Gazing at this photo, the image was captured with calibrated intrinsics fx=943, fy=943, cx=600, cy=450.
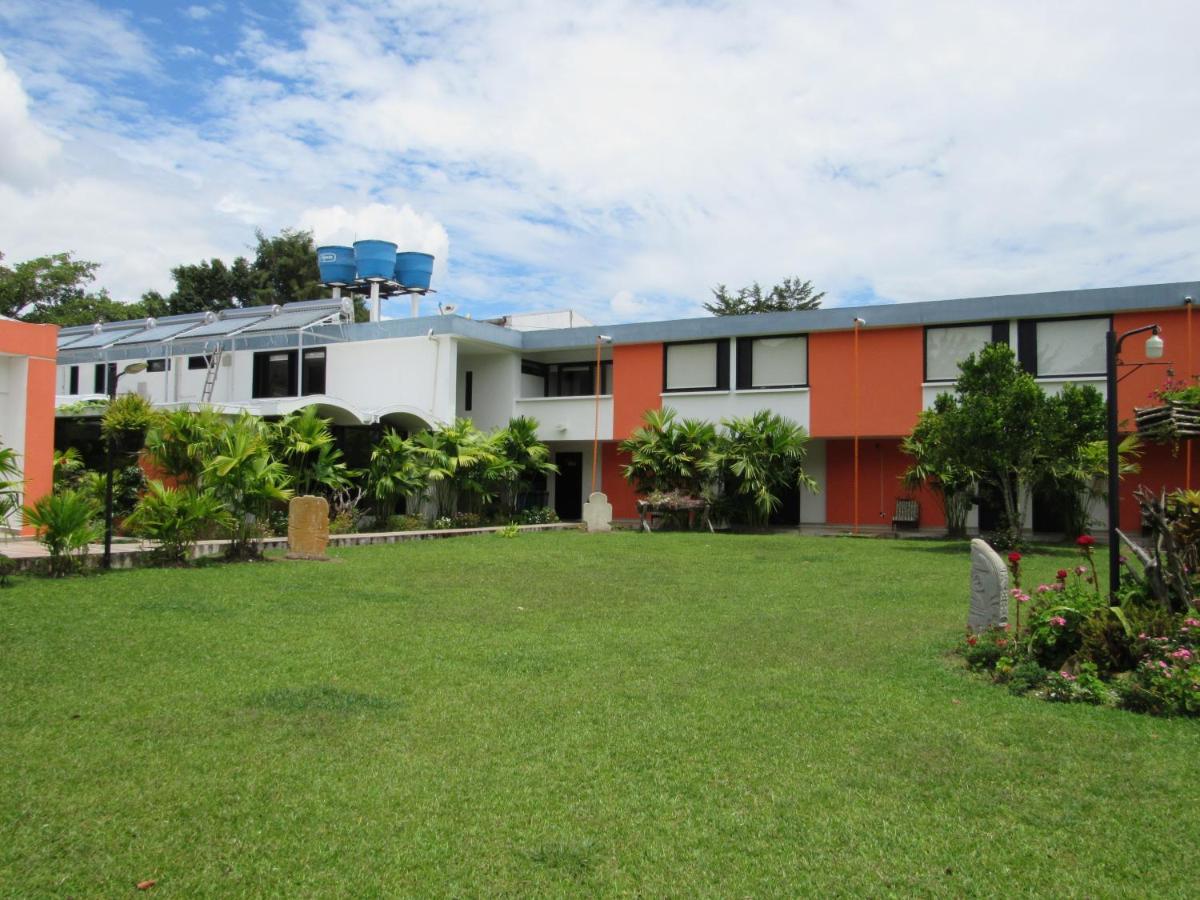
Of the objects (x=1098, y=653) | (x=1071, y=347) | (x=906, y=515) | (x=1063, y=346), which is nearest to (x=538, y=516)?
(x=906, y=515)

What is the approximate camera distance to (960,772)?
16.7 feet

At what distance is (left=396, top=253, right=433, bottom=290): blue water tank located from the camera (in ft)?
96.4

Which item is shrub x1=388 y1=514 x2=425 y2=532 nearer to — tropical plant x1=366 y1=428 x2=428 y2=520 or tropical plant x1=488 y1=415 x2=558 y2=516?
tropical plant x1=366 y1=428 x2=428 y2=520

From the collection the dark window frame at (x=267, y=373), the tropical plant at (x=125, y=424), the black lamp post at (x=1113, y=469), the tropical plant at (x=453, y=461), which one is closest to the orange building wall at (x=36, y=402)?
the tropical plant at (x=125, y=424)

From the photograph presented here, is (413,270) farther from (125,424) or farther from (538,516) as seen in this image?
(125,424)

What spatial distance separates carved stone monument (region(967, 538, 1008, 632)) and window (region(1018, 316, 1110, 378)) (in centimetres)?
1356

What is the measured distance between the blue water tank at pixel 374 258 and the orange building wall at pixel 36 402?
44.3 ft

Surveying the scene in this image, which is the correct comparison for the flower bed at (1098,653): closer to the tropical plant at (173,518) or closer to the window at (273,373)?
the tropical plant at (173,518)

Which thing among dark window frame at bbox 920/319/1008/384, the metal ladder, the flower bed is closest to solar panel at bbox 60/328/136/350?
the metal ladder

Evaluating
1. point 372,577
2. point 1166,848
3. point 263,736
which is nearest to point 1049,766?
point 1166,848

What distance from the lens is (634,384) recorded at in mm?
24984

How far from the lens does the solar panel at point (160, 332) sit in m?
27.3

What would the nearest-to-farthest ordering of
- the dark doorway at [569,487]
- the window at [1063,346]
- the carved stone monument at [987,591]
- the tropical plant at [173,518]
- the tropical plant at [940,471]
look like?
1. the carved stone monument at [987,591]
2. the tropical plant at [173,518]
3. the tropical plant at [940,471]
4. the window at [1063,346]
5. the dark doorway at [569,487]

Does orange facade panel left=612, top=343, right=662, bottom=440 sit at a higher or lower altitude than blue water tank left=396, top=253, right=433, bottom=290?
lower
